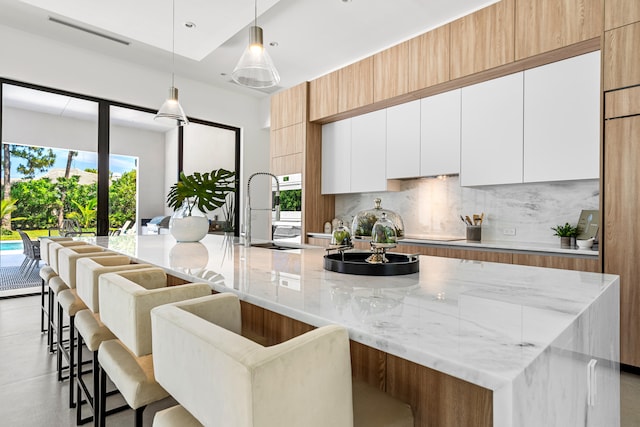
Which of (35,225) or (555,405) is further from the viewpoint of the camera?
(35,225)

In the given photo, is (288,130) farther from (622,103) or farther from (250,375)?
(250,375)

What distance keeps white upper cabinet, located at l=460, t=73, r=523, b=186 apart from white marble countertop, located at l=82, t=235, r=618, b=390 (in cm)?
189

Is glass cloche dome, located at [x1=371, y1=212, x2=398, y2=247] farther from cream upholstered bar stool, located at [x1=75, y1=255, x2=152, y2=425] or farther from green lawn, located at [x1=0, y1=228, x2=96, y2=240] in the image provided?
green lawn, located at [x1=0, y1=228, x2=96, y2=240]

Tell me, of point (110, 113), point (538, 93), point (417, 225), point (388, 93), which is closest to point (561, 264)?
point (538, 93)

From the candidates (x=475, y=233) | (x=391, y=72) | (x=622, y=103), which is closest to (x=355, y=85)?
(x=391, y=72)

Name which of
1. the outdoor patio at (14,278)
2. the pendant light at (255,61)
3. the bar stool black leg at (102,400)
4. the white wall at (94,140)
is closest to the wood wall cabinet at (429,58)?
the pendant light at (255,61)

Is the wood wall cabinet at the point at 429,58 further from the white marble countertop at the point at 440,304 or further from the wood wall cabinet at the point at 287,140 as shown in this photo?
the white marble countertop at the point at 440,304

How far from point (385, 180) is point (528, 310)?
3.41 meters

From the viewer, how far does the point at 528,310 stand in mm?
877

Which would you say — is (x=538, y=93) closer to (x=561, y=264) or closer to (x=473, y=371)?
(x=561, y=264)

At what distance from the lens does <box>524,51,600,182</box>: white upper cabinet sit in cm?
274

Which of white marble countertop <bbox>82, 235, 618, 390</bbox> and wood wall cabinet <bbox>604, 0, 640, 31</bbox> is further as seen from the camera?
wood wall cabinet <bbox>604, 0, 640, 31</bbox>

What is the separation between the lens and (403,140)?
402cm

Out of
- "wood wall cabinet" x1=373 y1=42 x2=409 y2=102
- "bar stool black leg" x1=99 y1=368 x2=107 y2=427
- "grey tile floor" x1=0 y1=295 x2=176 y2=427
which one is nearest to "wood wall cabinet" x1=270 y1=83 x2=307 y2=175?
"wood wall cabinet" x1=373 y1=42 x2=409 y2=102
